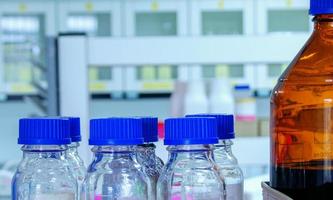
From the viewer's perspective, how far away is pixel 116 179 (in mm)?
491

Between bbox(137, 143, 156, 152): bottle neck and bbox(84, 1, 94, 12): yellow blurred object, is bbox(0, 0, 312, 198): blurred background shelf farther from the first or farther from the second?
bbox(137, 143, 156, 152): bottle neck

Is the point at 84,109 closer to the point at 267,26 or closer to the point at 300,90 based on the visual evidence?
the point at 300,90

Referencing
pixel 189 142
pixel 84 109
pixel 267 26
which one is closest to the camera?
pixel 189 142

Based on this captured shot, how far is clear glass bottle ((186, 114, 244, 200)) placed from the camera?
1.72 ft

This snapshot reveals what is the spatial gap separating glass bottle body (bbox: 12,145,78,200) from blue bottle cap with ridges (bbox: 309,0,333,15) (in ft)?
0.81

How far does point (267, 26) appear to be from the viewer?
10.3 feet

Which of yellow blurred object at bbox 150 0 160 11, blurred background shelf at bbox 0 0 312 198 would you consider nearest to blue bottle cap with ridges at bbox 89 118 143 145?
blurred background shelf at bbox 0 0 312 198

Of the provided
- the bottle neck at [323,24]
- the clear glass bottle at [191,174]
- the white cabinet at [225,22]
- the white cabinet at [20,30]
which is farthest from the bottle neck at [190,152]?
the white cabinet at [20,30]

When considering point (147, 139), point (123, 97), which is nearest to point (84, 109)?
point (147, 139)

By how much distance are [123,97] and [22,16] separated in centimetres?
75

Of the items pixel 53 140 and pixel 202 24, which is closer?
pixel 53 140

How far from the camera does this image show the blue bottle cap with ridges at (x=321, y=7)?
45cm

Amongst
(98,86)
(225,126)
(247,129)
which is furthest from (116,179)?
(98,86)

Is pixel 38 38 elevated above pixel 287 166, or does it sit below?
above
